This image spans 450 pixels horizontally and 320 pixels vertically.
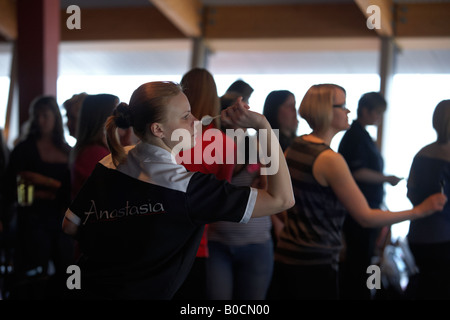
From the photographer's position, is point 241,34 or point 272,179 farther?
point 241,34

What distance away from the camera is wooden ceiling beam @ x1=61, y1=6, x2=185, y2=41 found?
5.82m

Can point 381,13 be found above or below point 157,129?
above

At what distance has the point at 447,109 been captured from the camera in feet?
6.28

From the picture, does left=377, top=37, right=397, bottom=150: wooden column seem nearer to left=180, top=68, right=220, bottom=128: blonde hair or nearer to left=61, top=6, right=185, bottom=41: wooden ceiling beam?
left=61, top=6, right=185, bottom=41: wooden ceiling beam

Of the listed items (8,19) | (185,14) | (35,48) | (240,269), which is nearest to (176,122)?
(240,269)

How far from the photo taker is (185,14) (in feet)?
18.7

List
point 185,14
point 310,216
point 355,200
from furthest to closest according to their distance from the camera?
point 185,14
point 310,216
point 355,200

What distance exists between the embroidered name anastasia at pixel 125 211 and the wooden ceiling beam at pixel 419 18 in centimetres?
212

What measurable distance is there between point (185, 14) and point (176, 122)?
4.66m

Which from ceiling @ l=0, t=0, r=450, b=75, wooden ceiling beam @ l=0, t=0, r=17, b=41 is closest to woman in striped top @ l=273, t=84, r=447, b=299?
ceiling @ l=0, t=0, r=450, b=75

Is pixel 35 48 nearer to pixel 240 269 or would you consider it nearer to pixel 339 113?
pixel 240 269

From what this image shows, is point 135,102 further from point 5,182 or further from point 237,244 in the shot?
point 5,182

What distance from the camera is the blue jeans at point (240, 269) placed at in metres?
2.11

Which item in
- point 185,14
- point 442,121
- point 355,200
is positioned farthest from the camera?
point 185,14
